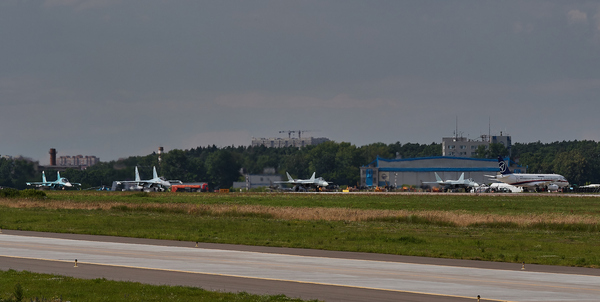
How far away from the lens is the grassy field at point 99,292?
17203 mm

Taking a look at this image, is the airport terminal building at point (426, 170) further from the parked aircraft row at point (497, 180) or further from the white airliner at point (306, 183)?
the white airliner at point (306, 183)

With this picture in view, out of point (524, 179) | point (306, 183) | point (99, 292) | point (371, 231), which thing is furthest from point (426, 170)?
point (99, 292)

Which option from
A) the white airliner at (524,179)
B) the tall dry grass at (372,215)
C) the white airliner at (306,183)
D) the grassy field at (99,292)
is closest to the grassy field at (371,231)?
the tall dry grass at (372,215)

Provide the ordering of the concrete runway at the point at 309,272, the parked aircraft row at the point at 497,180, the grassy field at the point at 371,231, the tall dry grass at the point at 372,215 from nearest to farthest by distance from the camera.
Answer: the concrete runway at the point at 309,272 < the grassy field at the point at 371,231 < the tall dry grass at the point at 372,215 < the parked aircraft row at the point at 497,180

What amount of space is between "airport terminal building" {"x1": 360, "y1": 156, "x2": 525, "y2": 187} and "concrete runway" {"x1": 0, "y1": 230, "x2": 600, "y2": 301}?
16326 centimetres

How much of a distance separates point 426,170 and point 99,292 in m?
178

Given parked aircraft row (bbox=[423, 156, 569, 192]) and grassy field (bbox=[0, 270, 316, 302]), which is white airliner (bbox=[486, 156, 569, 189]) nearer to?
parked aircraft row (bbox=[423, 156, 569, 192])

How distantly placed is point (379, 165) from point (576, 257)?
6702 inches

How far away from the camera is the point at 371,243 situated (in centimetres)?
3391

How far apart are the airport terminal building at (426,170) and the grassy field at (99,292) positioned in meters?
173

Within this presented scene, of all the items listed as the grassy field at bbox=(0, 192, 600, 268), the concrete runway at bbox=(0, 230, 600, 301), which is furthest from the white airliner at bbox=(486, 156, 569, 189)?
the concrete runway at bbox=(0, 230, 600, 301)

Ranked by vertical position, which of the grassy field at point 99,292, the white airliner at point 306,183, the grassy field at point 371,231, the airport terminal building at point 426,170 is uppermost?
the airport terminal building at point 426,170

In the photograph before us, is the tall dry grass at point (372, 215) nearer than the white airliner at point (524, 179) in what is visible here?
Yes

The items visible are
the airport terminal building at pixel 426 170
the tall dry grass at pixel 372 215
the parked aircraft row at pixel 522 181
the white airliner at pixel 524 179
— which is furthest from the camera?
the airport terminal building at pixel 426 170
